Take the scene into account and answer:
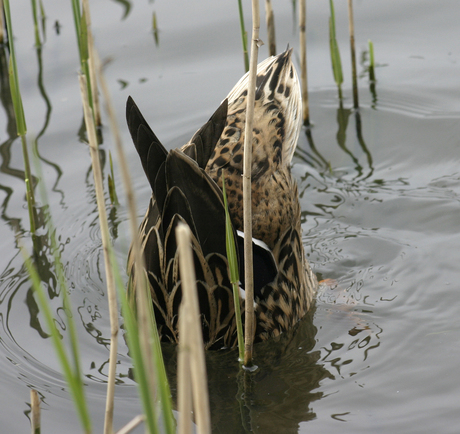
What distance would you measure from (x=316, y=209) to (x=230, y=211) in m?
1.33

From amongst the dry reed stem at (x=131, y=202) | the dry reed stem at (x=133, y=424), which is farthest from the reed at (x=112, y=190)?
the dry reed stem at (x=131, y=202)

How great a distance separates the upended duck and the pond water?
0.64 feet

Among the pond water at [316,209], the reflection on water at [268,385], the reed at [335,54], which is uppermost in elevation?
the reed at [335,54]

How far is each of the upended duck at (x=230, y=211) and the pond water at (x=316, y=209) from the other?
195 millimetres

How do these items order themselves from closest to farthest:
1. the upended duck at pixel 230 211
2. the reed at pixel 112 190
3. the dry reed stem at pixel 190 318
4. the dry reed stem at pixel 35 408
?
the dry reed stem at pixel 190 318 → the dry reed stem at pixel 35 408 → the upended duck at pixel 230 211 → the reed at pixel 112 190

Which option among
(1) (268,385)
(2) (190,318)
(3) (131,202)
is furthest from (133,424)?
(1) (268,385)

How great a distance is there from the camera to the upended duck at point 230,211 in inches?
117

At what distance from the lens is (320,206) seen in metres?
4.60

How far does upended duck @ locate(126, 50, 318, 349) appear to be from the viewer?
2977mm

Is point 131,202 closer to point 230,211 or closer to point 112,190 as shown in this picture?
point 230,211

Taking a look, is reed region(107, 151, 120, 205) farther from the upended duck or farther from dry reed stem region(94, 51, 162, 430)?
dry reed stem region(94, 51, 162, 430)

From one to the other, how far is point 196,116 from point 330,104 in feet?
3.60

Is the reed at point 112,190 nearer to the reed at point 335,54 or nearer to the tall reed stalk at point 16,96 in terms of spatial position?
the tall reed stalk at point 16,96

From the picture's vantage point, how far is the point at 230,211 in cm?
339
